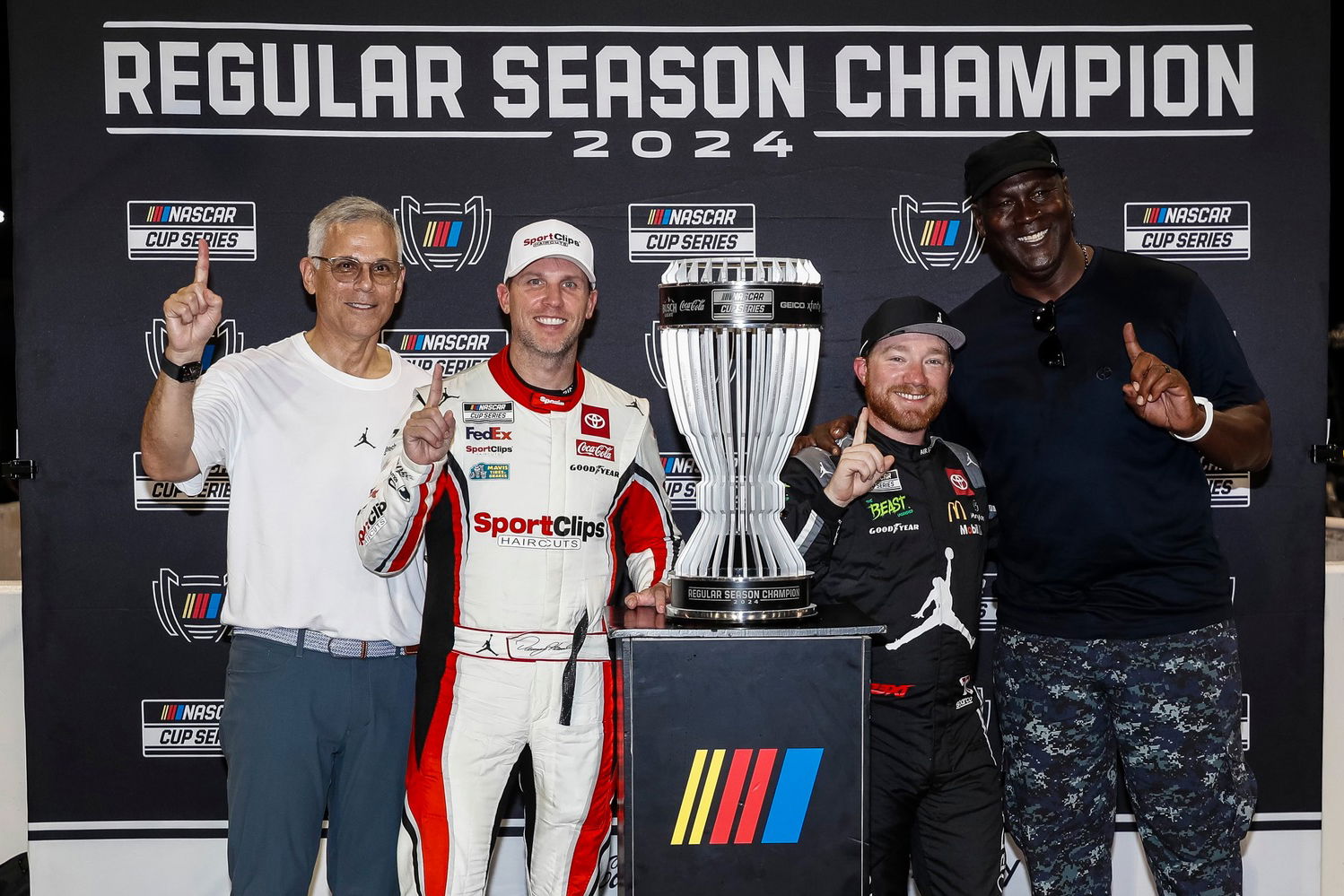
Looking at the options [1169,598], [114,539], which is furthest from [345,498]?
[1169,598]

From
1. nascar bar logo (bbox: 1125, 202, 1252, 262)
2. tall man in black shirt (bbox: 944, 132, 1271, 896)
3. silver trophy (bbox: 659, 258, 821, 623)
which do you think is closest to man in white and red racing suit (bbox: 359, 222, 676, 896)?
silver trophy (bbox: 659, 258, 821, 623)

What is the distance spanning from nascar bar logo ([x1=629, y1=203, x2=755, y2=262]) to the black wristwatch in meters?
1.14

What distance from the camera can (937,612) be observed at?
213cm

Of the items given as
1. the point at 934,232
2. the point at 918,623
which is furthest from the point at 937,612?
the point at 934,232

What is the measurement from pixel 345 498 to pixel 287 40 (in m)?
1.28

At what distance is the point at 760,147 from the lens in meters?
2.79

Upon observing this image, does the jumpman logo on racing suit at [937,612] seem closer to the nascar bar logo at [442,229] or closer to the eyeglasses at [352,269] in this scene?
the eyeglasses at [352,269]

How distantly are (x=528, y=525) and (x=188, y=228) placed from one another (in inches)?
53.4

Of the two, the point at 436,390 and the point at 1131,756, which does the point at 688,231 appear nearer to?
the point at 436,390

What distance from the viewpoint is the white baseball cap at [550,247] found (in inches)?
82.4

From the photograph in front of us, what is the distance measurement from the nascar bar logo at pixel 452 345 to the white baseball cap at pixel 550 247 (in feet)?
2.18

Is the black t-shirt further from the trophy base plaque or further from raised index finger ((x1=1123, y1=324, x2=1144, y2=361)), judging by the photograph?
the trophy base plaque

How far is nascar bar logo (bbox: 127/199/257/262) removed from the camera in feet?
9.09

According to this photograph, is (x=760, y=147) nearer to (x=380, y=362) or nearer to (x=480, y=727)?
(x=380, y=362)
